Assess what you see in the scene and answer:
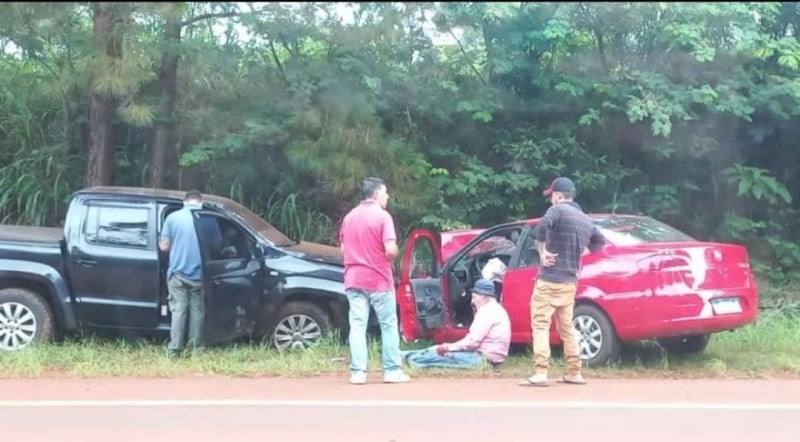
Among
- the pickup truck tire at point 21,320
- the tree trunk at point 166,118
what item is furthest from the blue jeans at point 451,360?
the tree trunk at point 166,118

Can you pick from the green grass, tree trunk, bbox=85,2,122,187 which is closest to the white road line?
the green grass

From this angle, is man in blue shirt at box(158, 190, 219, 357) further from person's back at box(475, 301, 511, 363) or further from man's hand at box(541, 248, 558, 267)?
man's hand at box(541, 248, 558, 267)

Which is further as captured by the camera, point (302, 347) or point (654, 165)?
point (654, 165)

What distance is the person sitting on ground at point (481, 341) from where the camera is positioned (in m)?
9.90

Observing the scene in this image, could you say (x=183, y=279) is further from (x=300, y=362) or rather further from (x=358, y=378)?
(x=358, y=378)

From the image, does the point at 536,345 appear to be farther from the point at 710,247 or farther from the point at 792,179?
the point at 792,179

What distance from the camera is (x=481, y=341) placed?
9930mm

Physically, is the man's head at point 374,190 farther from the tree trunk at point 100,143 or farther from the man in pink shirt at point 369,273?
the tree trunk at point 100,143

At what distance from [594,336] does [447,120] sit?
4.95 m

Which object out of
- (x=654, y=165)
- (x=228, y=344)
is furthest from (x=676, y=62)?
(x=228, y=344)

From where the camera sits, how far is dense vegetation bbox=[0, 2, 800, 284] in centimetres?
1230

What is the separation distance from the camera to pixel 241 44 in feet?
38.6

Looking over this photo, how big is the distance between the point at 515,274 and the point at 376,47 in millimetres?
3095

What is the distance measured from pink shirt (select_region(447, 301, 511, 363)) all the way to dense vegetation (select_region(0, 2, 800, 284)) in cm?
319
